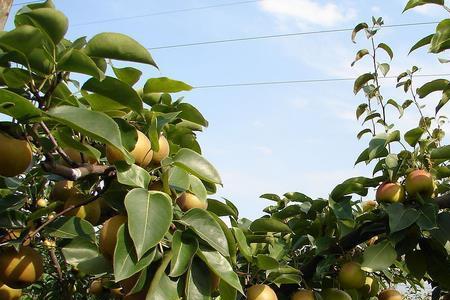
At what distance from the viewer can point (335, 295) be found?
5.73ft

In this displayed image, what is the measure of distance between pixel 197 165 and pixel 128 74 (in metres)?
0.26

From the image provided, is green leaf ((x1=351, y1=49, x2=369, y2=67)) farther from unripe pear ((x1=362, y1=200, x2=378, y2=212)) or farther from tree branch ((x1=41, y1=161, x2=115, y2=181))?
tree branch ((x1=41, y1=161, x2=115, y2=181))

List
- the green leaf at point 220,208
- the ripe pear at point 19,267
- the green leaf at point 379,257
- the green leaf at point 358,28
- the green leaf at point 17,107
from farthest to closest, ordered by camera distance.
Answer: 1. the green leaf at point 358,28
2. the green leaf at point 379,257
3. the green leaf at point 220,208
4. the ripe pear at point 19,267
5. the green leaf at point 17,107

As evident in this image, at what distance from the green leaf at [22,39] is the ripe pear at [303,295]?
110 centimetres

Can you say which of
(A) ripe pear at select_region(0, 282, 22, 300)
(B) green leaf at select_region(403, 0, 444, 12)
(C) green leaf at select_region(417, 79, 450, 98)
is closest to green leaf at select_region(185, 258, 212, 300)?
→ (A) ripe pear at select_region(0, 282, 22, 300)

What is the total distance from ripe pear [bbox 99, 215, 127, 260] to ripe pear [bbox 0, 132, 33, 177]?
19 cm

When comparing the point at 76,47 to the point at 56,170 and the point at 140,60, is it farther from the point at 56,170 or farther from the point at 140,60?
the point at 56,170

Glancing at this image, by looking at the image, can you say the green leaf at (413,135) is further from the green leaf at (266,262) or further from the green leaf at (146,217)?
the green leaf at (146,217)

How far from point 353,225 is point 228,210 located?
1.96ft

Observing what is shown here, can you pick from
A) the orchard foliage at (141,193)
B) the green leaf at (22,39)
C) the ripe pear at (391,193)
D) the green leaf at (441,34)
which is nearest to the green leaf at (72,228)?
the orchard foliage at (141,193)

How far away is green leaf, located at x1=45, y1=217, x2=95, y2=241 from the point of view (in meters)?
1.14

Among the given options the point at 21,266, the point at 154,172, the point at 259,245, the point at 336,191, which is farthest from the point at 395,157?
the point at 21,266

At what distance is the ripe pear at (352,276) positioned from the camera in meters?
1.72

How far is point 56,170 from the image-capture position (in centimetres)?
96
